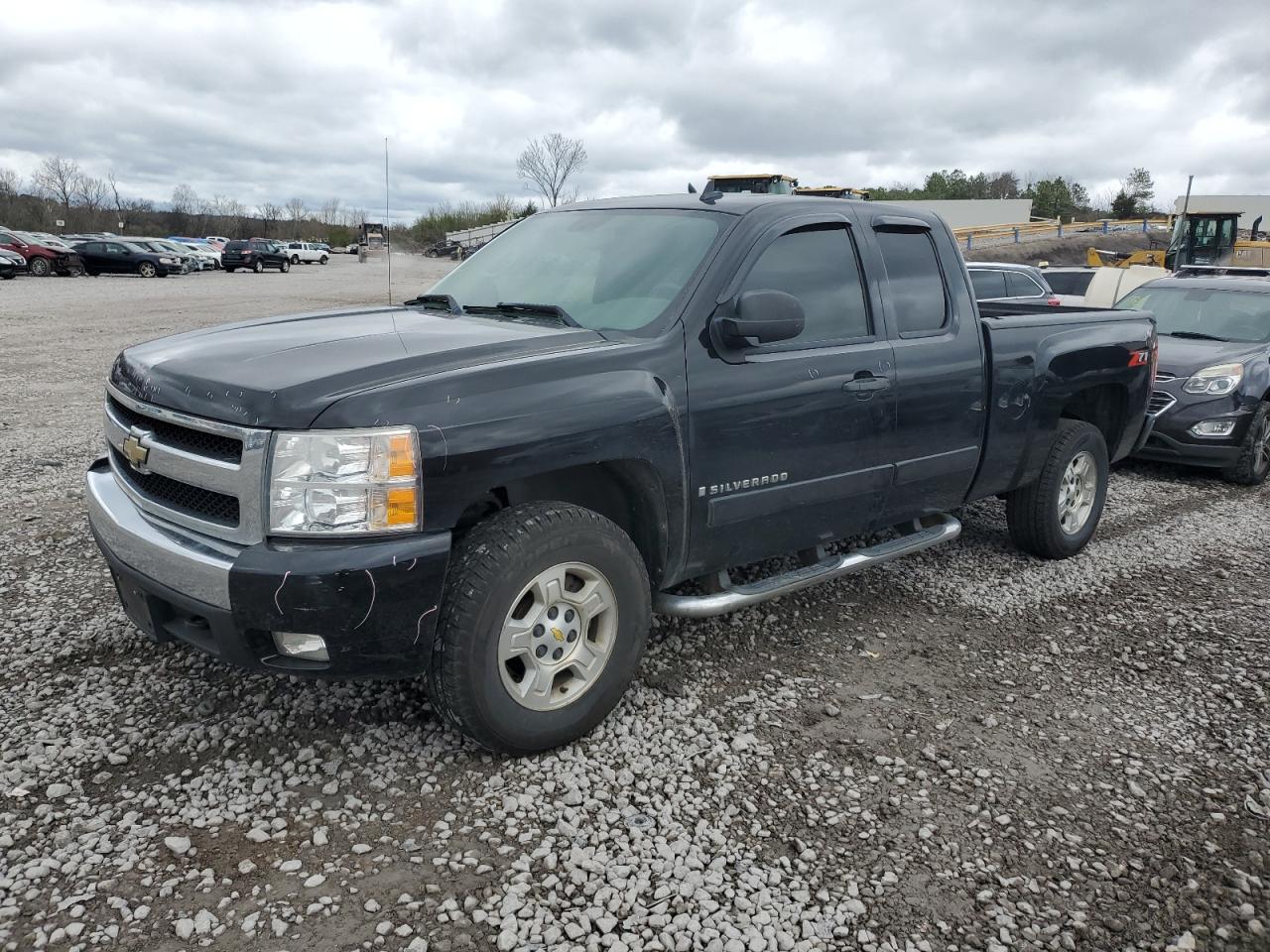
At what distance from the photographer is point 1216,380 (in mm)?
7762

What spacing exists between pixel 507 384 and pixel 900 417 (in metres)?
2.04

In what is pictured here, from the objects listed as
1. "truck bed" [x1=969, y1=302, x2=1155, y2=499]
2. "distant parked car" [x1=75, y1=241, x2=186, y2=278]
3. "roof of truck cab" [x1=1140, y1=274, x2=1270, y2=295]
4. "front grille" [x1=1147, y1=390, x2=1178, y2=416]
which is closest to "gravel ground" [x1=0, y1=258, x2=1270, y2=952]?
"truck bed" [x1=969, y1=302, x2=1155, y2=499]

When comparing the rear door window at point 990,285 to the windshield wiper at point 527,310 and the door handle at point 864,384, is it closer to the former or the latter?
the door handle at point 864,384

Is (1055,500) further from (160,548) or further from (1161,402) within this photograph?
(160,548)

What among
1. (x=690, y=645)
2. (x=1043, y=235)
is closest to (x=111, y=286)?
(x=690, y=645)

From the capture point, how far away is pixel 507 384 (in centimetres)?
303

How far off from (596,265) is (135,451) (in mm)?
1916

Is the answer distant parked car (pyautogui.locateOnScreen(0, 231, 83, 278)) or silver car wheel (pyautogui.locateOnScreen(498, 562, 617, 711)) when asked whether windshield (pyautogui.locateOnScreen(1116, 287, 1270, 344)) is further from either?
distant parked car (pyautogui.locateOnScreen(0, 231, 83, 278))

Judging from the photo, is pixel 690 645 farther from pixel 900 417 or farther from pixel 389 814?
pixel 389 814

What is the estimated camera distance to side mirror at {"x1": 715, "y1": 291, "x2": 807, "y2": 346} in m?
3.49

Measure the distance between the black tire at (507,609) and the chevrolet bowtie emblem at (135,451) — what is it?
113 cm

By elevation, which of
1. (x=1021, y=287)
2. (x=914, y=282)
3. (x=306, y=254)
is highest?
(x=306, y=254)

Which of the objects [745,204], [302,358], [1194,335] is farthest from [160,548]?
[1194,335]

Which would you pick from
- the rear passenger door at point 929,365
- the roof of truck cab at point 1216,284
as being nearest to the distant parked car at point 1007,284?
the roof of truck cab at point 1216,284
